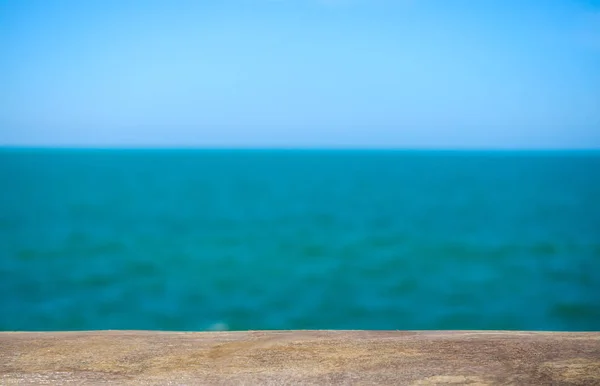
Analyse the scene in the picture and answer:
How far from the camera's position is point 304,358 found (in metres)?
2.75

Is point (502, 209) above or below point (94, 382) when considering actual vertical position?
below

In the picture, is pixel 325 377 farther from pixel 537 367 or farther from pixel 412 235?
pixel 412 235

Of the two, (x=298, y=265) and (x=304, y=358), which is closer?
(x=304, y=358)

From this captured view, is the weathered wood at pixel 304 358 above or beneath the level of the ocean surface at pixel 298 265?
above

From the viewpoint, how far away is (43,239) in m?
23.3

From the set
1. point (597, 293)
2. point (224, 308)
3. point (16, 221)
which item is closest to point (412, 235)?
point (597, 293)

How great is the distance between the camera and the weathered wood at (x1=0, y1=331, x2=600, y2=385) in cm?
253

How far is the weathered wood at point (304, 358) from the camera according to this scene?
253 cm

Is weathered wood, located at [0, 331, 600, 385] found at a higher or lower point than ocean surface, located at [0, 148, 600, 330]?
higher

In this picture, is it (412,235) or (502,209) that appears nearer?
(412,235)

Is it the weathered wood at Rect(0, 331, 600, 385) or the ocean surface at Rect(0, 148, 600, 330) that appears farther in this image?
the ocean surface at Rect(0, 148, 600, 330)

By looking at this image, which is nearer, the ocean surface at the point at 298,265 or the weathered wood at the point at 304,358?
the weathered wood at the point at 304,358

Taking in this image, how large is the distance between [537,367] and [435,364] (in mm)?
434

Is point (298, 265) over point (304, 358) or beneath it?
beneath
